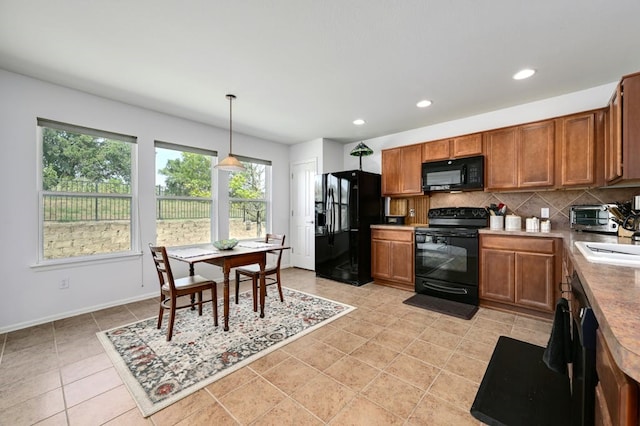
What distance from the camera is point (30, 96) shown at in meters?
2.74

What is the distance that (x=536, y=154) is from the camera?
3107 mm

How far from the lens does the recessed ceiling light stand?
8.35 feet

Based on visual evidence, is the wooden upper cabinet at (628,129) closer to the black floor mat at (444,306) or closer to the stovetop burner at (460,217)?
the stovetop burner at (460,217)

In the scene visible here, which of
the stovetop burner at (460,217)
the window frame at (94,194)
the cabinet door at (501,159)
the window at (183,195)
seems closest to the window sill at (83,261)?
the window frame at (94,194)

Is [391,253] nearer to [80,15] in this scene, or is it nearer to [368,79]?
[368,79]

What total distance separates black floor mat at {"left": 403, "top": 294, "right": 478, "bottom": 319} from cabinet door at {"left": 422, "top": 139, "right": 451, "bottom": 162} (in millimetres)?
1958

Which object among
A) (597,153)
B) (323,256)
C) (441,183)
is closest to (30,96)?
(323,256)

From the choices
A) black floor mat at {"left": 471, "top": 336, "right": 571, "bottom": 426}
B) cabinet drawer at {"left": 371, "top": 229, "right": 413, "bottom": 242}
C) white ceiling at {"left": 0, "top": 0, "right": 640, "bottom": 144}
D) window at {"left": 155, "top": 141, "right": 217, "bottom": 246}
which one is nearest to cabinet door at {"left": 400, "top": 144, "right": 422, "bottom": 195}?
cabinet drawer at {"left": 371, "top": 229, "right": 413, "bottom": 242}

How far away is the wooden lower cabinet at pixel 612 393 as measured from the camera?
0.60m

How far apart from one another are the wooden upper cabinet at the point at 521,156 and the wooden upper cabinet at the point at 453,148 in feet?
0.41

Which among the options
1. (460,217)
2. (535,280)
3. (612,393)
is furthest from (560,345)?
(460,217)

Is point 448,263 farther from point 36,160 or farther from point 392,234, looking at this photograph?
point 36,160

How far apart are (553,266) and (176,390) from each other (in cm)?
351

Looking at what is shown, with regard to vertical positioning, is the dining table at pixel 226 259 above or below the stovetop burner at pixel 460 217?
below
